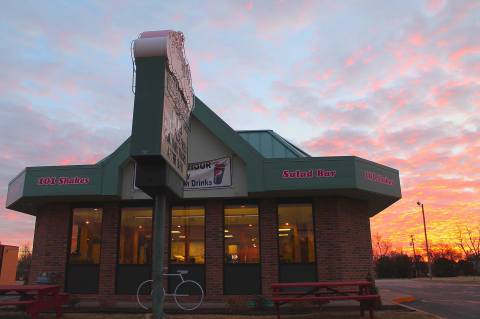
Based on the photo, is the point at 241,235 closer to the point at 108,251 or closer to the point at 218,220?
the point at 218,220

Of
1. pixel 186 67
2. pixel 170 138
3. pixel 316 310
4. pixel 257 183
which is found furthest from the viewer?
pixel 257 183

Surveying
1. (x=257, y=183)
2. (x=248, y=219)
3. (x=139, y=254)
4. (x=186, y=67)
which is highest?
(x=186, y=67)

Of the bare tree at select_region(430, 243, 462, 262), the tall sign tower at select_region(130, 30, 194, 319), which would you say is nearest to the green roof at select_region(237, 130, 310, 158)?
the tall sign tower at select_region(130, 30, 194, 319)

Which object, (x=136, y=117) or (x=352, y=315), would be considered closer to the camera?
(x=136, y=117)

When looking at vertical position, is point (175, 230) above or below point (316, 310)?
above

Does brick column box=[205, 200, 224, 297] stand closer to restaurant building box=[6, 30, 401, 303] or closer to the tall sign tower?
restaurant building box=[6, 30, 401, 303]

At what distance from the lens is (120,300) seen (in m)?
15.4

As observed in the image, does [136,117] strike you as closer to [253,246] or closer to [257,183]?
[257,183]

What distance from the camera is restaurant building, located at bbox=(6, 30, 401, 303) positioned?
14.9m

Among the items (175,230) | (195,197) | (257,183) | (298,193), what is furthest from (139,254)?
(298,193)

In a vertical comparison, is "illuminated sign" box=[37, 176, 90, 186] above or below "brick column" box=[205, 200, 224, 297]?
above

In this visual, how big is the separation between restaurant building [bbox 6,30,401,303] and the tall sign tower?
6650 mm

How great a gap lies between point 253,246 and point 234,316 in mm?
4472

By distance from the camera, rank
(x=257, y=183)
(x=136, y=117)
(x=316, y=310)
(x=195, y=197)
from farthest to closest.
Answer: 1. (x=195, y=197)
2. (x=257, y=183)
3. (x=316, y=310)
4. (x=136, y=117)
